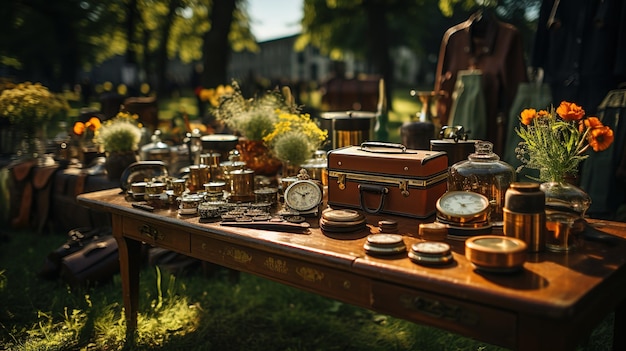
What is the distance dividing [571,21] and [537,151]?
2960mm

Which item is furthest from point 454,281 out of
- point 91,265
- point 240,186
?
point 91,265

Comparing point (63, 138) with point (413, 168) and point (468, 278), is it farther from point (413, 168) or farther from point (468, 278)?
point (468, 278)

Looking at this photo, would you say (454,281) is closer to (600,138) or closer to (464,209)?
(464,209)

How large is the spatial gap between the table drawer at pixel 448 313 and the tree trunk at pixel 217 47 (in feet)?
34.1

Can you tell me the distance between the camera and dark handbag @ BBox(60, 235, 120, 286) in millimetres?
4448

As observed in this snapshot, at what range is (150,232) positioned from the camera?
3.13 m

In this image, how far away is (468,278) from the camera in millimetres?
1918

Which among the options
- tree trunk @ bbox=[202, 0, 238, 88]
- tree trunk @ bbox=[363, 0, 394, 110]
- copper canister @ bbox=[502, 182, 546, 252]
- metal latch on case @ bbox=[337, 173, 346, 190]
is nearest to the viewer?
copper canister @ bbox=[502, 182, 546, 252]

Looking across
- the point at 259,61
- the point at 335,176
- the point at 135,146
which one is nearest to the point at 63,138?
the point at 135,146

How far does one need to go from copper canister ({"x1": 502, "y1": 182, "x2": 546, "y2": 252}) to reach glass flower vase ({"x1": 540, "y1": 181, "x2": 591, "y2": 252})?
6 cm

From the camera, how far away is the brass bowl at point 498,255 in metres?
1.91

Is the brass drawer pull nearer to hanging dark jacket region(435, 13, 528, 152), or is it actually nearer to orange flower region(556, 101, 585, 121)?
orange flower region(556, 101, 585, 121)

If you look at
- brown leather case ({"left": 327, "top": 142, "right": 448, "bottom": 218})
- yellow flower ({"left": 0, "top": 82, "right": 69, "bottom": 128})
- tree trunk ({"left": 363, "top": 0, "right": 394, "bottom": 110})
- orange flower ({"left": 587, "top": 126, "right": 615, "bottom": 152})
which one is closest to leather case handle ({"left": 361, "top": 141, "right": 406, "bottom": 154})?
brown leather case ({"left": 327, "top": 142, "right": 448, "bottom": 218})

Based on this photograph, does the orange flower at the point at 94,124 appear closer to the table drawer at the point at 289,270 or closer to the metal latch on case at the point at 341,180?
the table drawer at the point at 289,270
